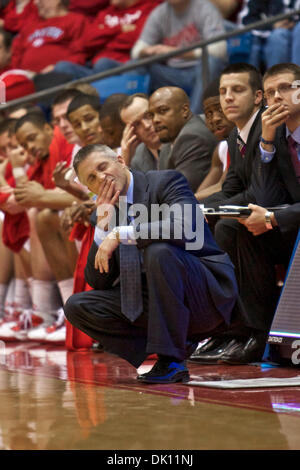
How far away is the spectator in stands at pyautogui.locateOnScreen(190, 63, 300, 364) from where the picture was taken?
3227mm

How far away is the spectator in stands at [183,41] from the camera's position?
470 centimetres

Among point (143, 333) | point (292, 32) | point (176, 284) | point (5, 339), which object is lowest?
point (5, 339)

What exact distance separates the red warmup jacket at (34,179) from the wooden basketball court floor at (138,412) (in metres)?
1.83

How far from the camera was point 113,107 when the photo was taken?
4527mm

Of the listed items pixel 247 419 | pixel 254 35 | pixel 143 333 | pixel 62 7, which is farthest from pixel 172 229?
pixel 62 7

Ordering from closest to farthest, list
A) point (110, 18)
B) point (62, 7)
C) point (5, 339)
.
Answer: point (5, 339) < point (110, 18) < point (62, 7)

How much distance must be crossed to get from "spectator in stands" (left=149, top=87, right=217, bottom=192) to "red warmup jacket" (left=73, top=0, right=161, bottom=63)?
205 centimetres

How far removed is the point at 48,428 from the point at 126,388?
2.45ft

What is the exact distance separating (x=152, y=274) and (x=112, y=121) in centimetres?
190

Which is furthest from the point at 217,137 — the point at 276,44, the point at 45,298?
the point at 45,298

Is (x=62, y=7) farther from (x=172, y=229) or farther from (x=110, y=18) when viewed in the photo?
(x=172, y=229)

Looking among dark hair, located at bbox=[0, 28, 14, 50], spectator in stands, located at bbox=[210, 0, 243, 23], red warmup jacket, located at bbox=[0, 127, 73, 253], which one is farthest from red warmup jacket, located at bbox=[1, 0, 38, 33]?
red warmup jacket, located at bbox=[0, 127, 73, 253]

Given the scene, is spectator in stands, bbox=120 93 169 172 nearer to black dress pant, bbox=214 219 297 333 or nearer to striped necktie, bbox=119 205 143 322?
black dress pant, bbox=214 219 297 333

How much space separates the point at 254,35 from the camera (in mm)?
4656
